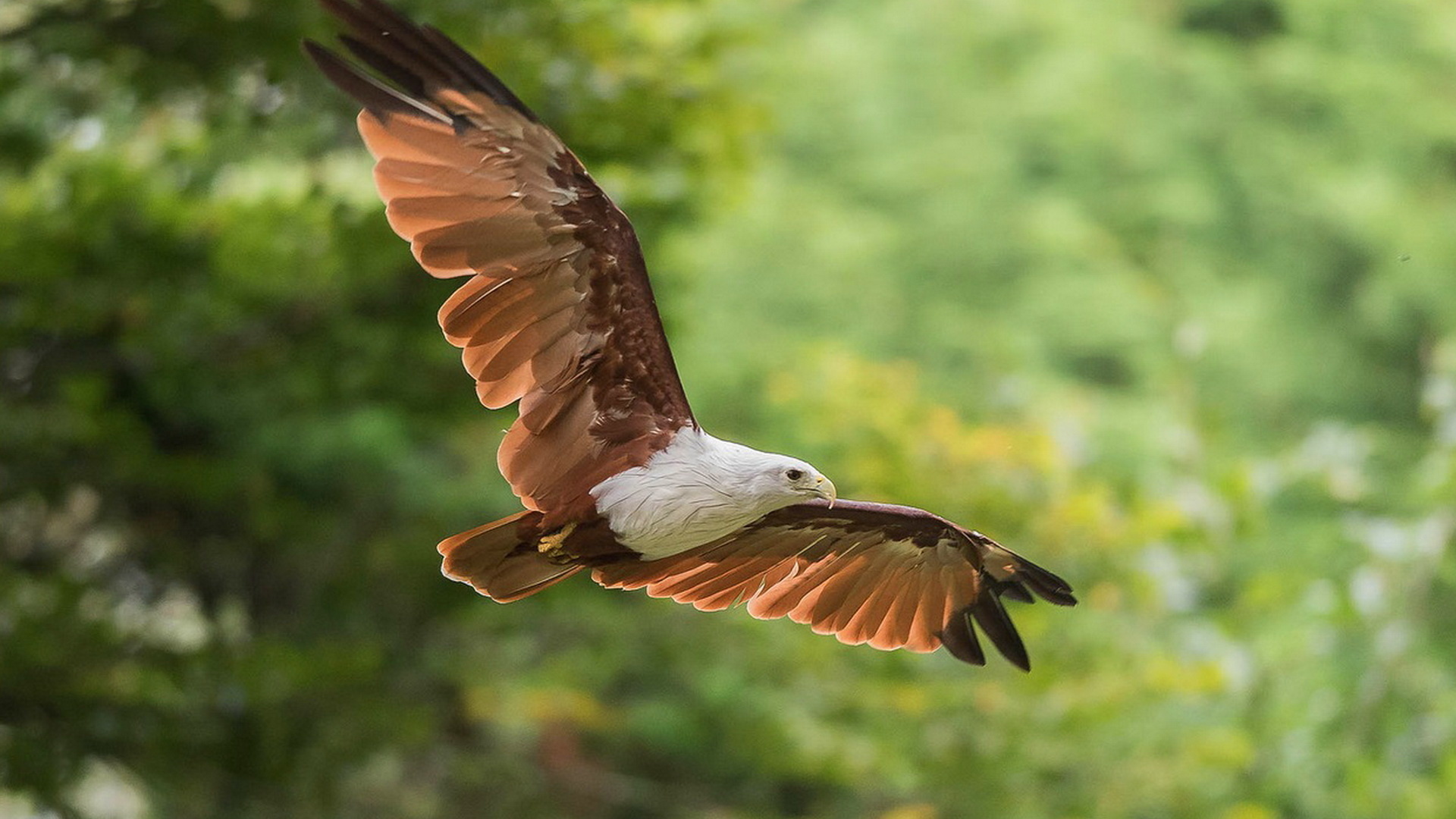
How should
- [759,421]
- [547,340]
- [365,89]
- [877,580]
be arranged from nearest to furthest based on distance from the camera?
[365,89] → [547,340] → [877,580] → [759,421]

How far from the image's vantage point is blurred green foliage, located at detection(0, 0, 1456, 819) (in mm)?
7406

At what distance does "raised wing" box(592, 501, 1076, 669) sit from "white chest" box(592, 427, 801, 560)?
0.57m

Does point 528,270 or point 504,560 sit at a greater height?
point 528,270

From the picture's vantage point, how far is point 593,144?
312 inches

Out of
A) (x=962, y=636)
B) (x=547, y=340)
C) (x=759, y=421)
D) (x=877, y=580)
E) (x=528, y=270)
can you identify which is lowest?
(x=759, y=421)

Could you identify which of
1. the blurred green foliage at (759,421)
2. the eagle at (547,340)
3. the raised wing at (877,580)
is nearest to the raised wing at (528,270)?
the eagle at (547,340)

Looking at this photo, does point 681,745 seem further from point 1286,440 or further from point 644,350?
point 644,350

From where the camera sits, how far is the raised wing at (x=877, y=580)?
474 cm

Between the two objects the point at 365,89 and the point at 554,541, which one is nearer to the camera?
the point at 365,89

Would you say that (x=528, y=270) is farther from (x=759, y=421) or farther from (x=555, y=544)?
(x=759, y=421)

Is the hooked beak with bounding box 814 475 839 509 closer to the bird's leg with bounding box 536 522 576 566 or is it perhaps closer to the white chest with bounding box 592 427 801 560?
the white chest with bounding box 592 427 801 560

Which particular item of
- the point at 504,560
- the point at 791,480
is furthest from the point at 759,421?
the point at 791,480

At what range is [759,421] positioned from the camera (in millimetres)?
12055

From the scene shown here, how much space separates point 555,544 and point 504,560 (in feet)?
0.43
